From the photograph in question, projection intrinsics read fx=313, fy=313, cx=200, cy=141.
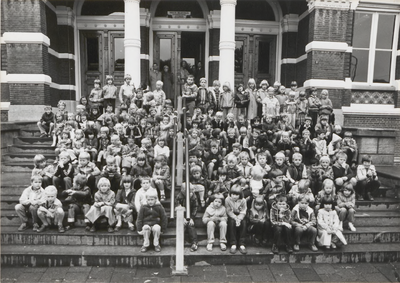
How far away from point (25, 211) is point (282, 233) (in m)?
4.57

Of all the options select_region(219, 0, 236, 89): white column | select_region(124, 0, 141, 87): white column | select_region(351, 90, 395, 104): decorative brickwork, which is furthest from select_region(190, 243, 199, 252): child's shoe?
select_region(351, 90, 395, 104): decorative brickwork

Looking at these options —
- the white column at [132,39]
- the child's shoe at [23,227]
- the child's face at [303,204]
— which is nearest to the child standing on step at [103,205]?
the child's shoe at [23,227]

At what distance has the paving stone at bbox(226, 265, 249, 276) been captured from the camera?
4.94 m

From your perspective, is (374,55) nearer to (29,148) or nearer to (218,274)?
(218,274)

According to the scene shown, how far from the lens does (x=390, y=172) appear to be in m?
7.79

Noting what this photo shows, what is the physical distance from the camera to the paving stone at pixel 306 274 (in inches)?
189

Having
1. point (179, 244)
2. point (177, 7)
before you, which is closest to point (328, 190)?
point (179, 244)

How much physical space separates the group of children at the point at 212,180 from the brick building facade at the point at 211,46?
3.72 metres

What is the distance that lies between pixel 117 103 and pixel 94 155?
3625mm

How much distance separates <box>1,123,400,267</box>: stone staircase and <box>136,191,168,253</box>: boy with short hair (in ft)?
0.60

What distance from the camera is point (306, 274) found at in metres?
4.95

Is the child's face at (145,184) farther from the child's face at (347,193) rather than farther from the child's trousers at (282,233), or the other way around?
the child's face at (347,193)

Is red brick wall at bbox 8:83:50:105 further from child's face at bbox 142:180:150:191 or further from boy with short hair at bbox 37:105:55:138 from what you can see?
child's face at bbox 142:180:150:191

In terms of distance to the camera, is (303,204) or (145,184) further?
(145,184)
